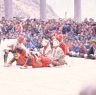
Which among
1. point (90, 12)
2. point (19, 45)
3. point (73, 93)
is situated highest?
point (90, 12)

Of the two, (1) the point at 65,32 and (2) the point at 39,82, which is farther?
(1) the point at 65,32

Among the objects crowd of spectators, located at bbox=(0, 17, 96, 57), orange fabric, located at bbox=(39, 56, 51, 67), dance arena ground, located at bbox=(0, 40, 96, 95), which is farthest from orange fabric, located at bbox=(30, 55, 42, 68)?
crowd of spectators, located at bbox=(0, 17, 96, 57)

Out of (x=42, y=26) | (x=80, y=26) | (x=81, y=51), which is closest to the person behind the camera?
(x=81, y=51)

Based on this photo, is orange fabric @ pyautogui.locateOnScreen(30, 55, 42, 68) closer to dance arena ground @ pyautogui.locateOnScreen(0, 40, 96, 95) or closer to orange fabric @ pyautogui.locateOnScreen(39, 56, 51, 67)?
orange fabric @ pyautogui.locateOnScreen(39, 56, 51, 67)

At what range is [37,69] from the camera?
459 inches

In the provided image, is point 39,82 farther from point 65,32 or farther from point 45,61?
point 65,32

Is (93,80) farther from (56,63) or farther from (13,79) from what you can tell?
(56,63)

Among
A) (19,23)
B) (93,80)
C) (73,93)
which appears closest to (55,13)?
(19,23)

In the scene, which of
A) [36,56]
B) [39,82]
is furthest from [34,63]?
[39,82]

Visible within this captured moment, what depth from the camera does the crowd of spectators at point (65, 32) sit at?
16953 millimetres

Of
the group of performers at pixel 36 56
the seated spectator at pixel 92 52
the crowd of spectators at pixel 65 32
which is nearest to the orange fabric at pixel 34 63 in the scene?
the group of performers at pixel 36 56

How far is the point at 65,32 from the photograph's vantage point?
2267 centimetres

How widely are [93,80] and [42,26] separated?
Result: 24.3 m

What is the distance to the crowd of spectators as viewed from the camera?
55.6 ft
